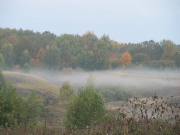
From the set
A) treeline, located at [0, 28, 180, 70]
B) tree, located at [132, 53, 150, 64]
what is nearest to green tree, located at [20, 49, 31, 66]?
treeline, located at [0, 28, 180, 70]

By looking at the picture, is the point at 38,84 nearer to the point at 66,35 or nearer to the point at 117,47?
the point at 66,35

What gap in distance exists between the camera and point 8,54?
333 feet

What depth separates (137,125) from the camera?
5348 millimetres

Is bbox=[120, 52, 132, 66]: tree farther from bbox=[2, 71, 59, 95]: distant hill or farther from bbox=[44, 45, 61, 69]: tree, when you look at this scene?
bbox=[2, 71, 59, 95]: distant hill

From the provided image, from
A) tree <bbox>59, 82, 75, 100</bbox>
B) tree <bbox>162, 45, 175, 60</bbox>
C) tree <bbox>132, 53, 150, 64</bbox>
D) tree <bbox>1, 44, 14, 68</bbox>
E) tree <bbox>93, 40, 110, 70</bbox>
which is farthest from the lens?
tree <bbox>162, 45, 175, 60</bbox>

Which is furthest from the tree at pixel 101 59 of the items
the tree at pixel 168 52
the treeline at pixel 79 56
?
the tree at pixel 168 52

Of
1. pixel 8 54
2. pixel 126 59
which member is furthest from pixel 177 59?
pixel 8 54

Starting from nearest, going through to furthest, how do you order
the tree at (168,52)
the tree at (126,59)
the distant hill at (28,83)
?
the distant hill at (28,83), the tree at (168,52), the tree at (126,59)

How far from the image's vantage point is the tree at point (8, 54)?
101 m

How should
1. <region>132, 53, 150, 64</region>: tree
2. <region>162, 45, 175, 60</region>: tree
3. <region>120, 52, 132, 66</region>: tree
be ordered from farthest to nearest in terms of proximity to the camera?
<region>120, 52, 132, 66</region>: tree → <region>162, 45, 175, 60</region>: tree → <region>132, 53, 150, 64</region>: tree

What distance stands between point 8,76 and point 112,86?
82.4ft

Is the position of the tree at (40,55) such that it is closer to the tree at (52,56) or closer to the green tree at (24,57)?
the tree at (52,56)

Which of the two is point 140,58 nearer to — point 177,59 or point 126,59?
point 126,59

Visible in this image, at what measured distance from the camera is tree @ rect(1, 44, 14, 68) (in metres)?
101
